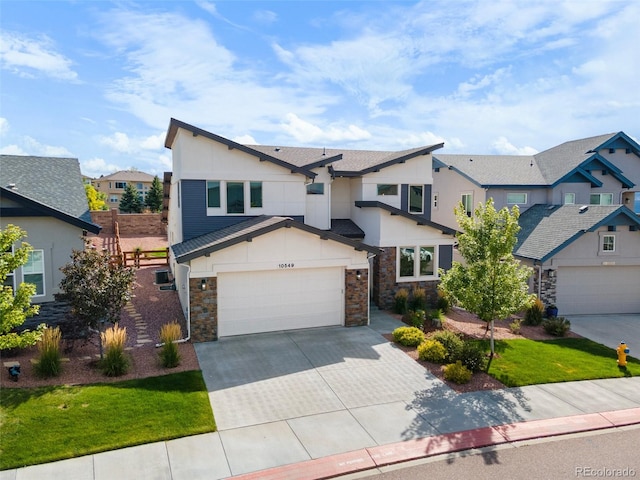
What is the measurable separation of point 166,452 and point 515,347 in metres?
12.3

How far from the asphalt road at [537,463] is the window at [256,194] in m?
13.4

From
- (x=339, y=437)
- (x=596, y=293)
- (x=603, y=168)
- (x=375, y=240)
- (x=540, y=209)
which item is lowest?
(x=339, y=437)

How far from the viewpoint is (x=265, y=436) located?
385 inches

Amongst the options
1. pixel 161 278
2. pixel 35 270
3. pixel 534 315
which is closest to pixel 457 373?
pixel 534 315

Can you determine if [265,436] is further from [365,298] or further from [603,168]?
[603,168]

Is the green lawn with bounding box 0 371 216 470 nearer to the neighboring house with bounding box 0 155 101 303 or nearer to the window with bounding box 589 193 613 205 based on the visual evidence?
the neighboring house with bounding box 0 155 101 303

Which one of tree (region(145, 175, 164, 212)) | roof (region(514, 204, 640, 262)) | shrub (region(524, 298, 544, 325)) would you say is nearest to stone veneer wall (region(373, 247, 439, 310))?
shrub (region(524, 298, 544, 325))

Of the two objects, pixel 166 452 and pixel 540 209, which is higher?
pixel 540 209

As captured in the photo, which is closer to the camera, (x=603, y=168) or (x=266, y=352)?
(x=266, y=352)

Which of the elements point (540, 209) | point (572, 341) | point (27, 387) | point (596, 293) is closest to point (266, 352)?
point (27, 387)

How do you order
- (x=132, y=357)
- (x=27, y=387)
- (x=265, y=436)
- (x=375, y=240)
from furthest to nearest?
(x=375, y=240)
(x=132, y=357)
(x=27, y=387)
(x=265, y=436)

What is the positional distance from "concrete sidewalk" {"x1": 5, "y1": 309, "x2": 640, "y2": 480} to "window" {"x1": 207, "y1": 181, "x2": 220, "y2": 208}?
9.05 metres

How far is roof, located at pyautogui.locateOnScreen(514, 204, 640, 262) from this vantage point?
2094cm

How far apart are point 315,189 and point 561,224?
12.4 m
